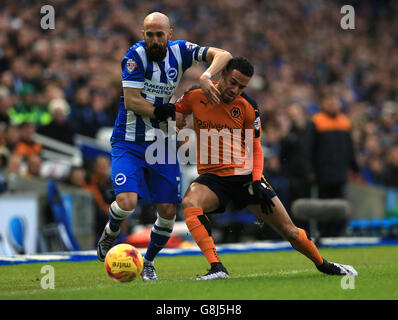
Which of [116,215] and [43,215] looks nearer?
[116,215]

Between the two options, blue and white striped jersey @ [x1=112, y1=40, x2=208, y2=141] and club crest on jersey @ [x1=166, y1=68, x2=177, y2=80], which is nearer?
blue and white striped jersey @ [x1=112, y1=40, x2=208, y2=141]

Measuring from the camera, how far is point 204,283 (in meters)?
6.08

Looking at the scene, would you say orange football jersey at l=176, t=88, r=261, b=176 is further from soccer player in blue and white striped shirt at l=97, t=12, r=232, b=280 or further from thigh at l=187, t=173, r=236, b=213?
soccer player in blue and white striped shirt at l=97, t=12, r=232, b=280

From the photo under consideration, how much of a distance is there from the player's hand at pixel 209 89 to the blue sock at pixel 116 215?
49.9 inches

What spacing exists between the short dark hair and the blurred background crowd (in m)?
5.93

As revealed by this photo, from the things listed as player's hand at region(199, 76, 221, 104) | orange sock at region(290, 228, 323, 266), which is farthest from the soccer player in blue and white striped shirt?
orange sock at region(290, 228, 323, 266)

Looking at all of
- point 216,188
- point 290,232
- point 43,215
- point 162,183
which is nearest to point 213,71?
point 216,188

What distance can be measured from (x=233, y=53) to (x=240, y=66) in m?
14.4

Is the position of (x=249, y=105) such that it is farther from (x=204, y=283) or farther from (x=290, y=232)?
(x=204, y=283)

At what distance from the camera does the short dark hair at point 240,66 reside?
22.0 ft

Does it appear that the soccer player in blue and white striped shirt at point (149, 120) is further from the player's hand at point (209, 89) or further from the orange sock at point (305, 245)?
the orange sock at point (305, 245)

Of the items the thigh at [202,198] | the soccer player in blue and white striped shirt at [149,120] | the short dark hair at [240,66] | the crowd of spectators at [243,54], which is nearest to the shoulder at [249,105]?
the short dark hair at [240,66]

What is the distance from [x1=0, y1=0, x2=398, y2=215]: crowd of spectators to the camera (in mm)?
13711
